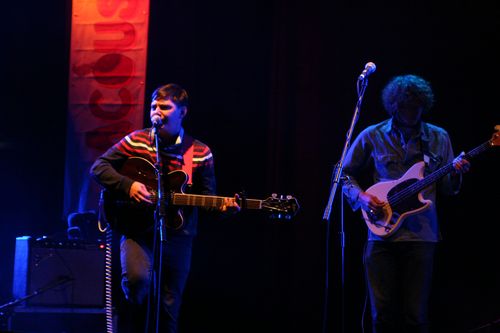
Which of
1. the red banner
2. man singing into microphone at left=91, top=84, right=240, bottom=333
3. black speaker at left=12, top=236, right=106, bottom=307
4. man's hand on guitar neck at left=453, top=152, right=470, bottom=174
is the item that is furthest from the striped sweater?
man's hand on guitar neck at left=453, top=152, right=470, bottom=174

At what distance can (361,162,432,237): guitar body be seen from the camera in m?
4.14

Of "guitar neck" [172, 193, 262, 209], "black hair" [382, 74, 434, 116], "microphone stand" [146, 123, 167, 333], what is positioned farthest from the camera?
"black hair" [382, 74, 434, 116]

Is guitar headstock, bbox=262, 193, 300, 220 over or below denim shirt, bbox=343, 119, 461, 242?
below

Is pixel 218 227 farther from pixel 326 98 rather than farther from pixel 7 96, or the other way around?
pixel 7 96

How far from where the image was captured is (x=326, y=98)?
17.2 ft

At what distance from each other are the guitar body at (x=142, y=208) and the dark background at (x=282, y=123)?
1372 millimetres

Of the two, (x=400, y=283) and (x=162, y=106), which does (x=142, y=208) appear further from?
(x=400, y=283)

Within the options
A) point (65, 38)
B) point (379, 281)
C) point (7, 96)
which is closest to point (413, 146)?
point (379, 281)

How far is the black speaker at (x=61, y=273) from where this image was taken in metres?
4.83

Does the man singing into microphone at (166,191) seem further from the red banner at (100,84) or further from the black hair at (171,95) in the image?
the red banner at (100,84)

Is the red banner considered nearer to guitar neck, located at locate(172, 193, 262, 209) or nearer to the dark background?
the dark background

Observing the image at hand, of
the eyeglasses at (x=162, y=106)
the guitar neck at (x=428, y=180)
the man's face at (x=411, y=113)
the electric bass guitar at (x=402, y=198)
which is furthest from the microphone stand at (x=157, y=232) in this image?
the man's face at (x=411, y=113)

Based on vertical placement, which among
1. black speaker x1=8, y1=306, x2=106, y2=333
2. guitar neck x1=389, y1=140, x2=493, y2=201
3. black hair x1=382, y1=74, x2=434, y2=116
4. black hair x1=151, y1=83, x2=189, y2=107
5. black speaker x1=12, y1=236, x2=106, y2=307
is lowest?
black speaker x1=8, y1=306, x2=106, y2=333

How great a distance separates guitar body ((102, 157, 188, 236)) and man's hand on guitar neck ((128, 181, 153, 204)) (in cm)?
4
